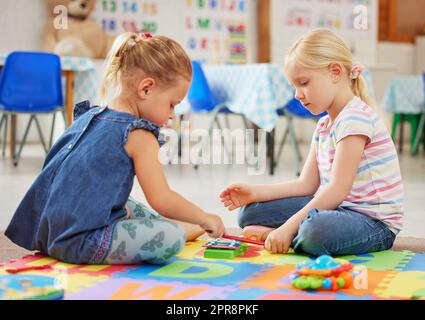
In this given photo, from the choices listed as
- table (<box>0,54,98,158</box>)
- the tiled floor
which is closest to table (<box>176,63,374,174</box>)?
the tiled floor

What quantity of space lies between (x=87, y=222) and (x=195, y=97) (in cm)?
279

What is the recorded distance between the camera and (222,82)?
4172mm

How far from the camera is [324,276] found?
1.28 meters

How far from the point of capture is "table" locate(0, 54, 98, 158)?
164 inches

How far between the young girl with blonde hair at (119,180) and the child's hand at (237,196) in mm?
266

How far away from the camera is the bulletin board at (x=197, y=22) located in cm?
600

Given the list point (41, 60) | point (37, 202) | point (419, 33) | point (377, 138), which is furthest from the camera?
point (419, 33)

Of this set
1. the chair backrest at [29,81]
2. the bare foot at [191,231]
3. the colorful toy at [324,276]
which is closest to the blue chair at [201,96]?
the chair backrest at [29,81]

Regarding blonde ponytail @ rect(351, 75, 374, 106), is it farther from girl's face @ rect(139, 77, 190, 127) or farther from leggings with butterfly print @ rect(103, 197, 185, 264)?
leggings with butterfly print @ rect(103, 197, 185, 264)

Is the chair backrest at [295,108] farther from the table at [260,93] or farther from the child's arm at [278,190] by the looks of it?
the child's arm at [278,190]

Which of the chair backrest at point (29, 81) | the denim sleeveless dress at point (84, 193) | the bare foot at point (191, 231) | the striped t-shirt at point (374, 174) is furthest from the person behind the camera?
the chair backrest at point (29, 81)

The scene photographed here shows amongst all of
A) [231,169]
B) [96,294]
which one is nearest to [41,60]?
[231,169]

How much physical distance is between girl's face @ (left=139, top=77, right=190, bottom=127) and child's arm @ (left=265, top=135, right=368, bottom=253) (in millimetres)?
375

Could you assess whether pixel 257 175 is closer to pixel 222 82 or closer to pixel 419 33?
pixel 222 82
